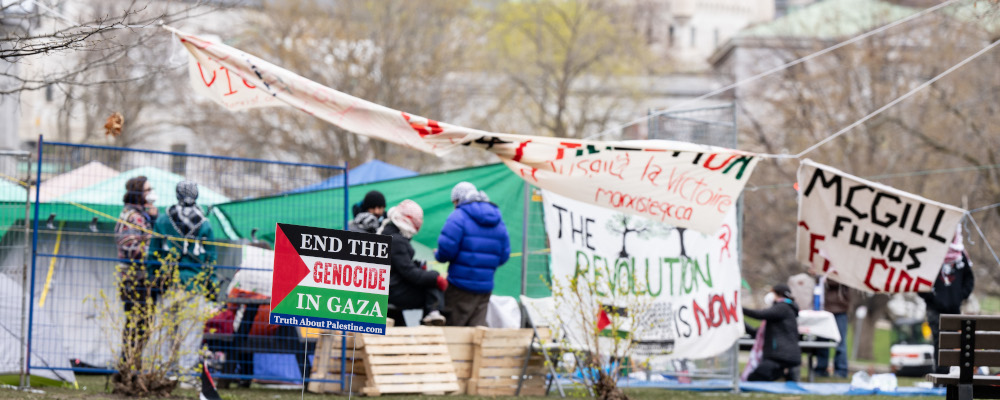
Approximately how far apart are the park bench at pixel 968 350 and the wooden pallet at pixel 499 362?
3689mm

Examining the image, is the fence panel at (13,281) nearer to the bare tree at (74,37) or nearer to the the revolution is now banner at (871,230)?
the bare tree at (74,37)

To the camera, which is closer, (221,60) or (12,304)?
(221,60)

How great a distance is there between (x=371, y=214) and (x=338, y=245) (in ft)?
13.7

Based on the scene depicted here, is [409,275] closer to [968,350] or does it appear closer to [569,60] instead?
[968,350]

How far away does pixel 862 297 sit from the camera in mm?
35156

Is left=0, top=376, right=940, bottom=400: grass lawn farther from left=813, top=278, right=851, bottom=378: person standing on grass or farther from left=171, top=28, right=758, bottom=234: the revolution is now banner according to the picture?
left=813, top=278, right=851, bottom=378: person standing on grass

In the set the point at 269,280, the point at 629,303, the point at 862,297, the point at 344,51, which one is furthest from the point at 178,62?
the point at 344,51

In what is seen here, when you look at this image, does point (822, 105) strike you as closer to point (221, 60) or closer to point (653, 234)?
point (653, 234)

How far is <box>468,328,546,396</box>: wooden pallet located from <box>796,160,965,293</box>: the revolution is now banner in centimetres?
266

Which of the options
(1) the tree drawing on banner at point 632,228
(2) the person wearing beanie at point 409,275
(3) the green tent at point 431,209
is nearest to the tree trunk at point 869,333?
(3) the green tent at point 431,209

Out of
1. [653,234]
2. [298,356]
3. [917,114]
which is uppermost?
[917,114]

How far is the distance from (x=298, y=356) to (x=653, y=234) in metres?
3.54

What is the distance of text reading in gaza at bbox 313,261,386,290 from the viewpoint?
7621 mm

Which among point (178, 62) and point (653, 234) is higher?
point (178, 62)
